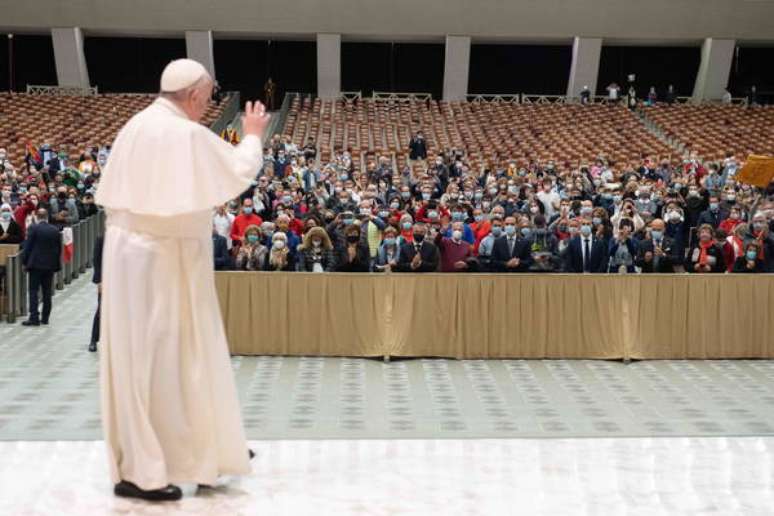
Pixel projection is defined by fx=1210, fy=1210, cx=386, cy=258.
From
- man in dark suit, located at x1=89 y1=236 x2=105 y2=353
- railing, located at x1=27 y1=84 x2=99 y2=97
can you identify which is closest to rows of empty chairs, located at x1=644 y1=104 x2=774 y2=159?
railing, located at x1=27 y1=84 x2=99 y2=97

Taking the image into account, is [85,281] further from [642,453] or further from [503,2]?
[503,2]

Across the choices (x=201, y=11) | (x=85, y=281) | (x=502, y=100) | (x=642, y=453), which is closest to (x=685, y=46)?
(x=502, y=100)

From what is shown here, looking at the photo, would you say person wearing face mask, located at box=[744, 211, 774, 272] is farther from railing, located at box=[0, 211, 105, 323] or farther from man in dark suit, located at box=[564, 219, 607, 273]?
railing, located at box=[0, 211, 105, 323]

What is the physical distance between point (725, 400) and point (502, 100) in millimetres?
29785

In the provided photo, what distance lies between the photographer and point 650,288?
495 inches

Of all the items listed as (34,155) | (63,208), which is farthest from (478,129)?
(63,208)

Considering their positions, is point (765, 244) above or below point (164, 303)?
below

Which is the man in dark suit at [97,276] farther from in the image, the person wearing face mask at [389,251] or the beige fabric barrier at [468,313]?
the person wearing face mask at [389,251]

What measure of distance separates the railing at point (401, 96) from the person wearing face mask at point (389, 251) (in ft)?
81.5

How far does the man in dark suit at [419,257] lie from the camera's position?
12.9 metres

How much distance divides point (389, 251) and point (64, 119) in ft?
70.2

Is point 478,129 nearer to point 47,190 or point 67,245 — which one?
point 47,190

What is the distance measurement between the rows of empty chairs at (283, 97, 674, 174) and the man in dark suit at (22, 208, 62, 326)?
1367 centimetres

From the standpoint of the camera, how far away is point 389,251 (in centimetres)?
1323
